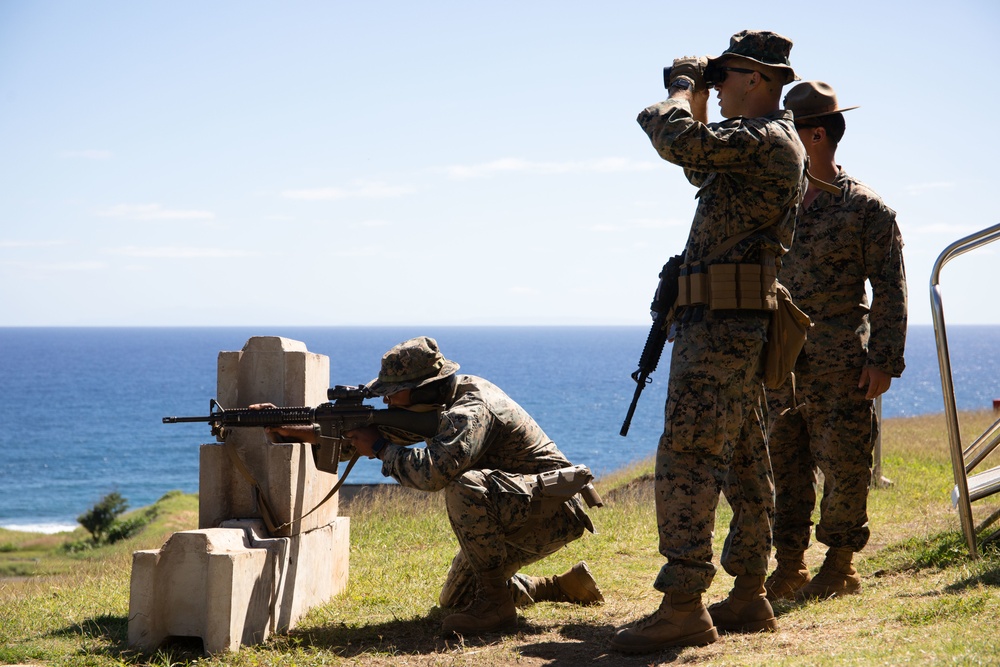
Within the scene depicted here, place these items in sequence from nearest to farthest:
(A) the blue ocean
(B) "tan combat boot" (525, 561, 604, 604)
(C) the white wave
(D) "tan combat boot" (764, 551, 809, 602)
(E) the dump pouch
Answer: (E) the dump pouch → (D) "tan combat boot" (764, 551, 809, 602) → (B) "tan combat boot" (525, 561, 604, 604) → (C) the white wave → (A) the blue ocean

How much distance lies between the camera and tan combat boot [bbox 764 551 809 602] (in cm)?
501

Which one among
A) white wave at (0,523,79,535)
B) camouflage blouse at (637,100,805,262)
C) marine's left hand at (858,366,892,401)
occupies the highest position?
camouflage blouse at (637,100,805,262)

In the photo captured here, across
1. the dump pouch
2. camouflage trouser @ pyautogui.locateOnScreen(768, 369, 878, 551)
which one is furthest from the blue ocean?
camouflage trouser @ pyautogui.locateOnScreen(768, 369, 878, 551)

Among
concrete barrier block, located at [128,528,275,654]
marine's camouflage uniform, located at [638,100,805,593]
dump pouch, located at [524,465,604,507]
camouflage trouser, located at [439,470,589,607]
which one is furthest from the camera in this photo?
dump pouch, located at [524,465,604,507]

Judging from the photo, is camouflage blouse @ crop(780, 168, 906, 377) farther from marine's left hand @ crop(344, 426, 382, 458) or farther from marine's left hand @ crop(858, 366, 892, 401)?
marine's left hand @ crop(344, 426, 382, 458)

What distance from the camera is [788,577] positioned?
5.03 meters

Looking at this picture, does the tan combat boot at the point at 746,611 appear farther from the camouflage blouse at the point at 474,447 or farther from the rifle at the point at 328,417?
the rifle at the point at 328,417

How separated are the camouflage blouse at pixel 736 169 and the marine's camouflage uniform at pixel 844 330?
910 millimetres

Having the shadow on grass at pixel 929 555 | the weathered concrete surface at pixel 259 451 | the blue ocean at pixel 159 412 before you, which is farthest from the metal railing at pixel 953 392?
the blue ocean at pixel 159 412

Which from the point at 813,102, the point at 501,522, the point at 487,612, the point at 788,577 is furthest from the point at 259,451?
the point at 813,102

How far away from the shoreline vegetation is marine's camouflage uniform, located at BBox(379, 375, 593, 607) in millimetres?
350

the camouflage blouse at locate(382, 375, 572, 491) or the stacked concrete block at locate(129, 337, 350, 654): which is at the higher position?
the camouflage blouse at locate(382, 375, 572, 491)

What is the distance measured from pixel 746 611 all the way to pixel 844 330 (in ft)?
5.24

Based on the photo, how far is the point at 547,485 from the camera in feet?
15.3
